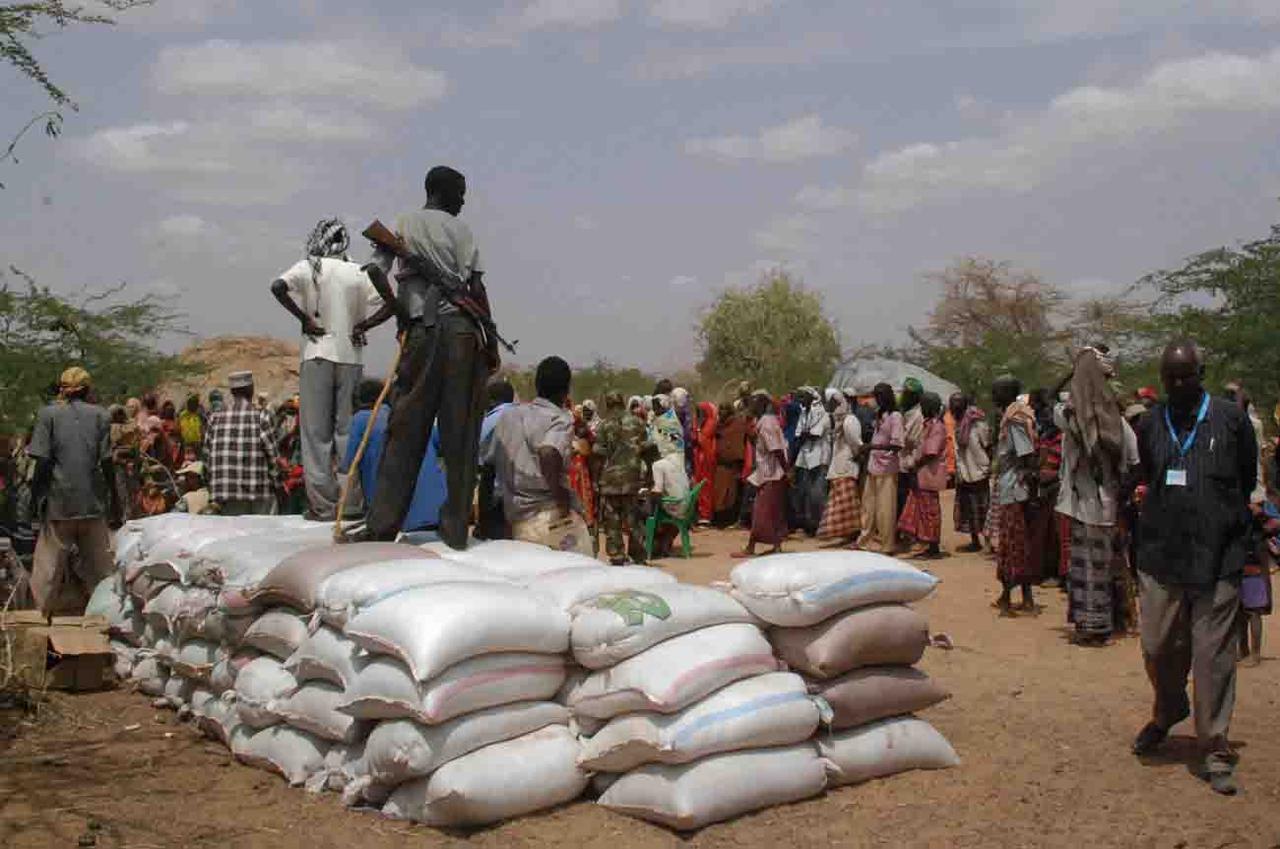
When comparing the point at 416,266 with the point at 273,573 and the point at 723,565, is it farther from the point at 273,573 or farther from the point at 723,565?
the point at 723,565

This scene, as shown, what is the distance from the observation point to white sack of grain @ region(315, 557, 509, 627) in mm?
5027

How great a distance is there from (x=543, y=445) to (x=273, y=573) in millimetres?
1632

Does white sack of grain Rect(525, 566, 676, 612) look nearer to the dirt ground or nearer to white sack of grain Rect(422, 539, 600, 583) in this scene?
white sack of grain Rect(422, 539, 600, 583)

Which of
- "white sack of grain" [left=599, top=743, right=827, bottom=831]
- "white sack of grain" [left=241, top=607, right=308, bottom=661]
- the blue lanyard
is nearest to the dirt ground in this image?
"white sack of grain" [left=599, top=743, right=827, bottom=831]

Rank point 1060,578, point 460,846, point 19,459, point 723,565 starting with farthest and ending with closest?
point 723,565 → point 19,459 → point 1060,578 → point 460,846

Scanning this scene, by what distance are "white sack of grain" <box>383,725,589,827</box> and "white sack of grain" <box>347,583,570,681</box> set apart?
351 mm

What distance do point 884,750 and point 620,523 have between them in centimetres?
703

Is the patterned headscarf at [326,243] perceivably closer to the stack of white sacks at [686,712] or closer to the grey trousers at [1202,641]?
the stack of white sacks at [686,712]

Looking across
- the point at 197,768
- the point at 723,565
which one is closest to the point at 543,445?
the point at 197,768

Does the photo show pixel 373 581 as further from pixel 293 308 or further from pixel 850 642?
pixel 293 308

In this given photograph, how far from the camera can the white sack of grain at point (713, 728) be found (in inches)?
182

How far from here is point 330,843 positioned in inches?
180

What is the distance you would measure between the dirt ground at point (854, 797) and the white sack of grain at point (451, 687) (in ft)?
1.41

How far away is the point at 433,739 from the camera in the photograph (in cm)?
462
